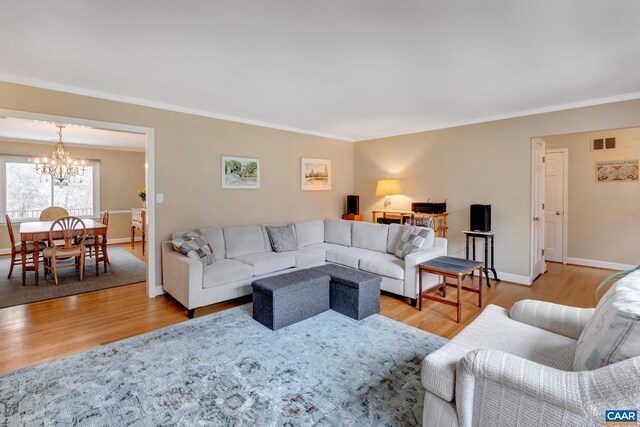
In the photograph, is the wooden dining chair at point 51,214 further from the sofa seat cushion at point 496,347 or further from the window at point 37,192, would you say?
the sofa seat cushion at point 496,347

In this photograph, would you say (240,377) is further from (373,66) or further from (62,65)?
(62,65)

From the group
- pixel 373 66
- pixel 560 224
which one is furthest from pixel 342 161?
pixel 560 224

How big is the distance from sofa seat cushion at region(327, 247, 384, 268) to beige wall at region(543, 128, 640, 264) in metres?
3.54

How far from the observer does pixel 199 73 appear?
295 cm

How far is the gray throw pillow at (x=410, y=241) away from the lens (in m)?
3.85

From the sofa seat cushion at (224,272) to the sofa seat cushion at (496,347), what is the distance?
248 cm

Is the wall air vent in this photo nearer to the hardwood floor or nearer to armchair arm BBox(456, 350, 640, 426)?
the hardwood floor

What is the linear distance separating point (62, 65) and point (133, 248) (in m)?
5.19

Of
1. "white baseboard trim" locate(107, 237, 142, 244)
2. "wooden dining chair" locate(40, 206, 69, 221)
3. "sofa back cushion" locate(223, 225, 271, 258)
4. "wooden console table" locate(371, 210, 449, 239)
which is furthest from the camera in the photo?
"white baseboard trim" locate(107, 237, 142, 244)

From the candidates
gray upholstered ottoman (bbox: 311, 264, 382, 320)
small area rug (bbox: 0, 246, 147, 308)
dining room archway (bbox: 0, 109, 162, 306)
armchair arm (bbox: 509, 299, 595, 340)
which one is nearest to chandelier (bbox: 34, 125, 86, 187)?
dining room archway (bbox: 0, 109, 162, 306)

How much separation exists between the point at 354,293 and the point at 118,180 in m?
7.26

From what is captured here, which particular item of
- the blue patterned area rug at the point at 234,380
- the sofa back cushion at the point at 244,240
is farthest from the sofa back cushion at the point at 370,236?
the blue patterned area rug at the point at 234,380

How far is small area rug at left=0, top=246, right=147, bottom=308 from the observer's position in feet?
12.8

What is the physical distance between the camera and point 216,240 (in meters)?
4.05
